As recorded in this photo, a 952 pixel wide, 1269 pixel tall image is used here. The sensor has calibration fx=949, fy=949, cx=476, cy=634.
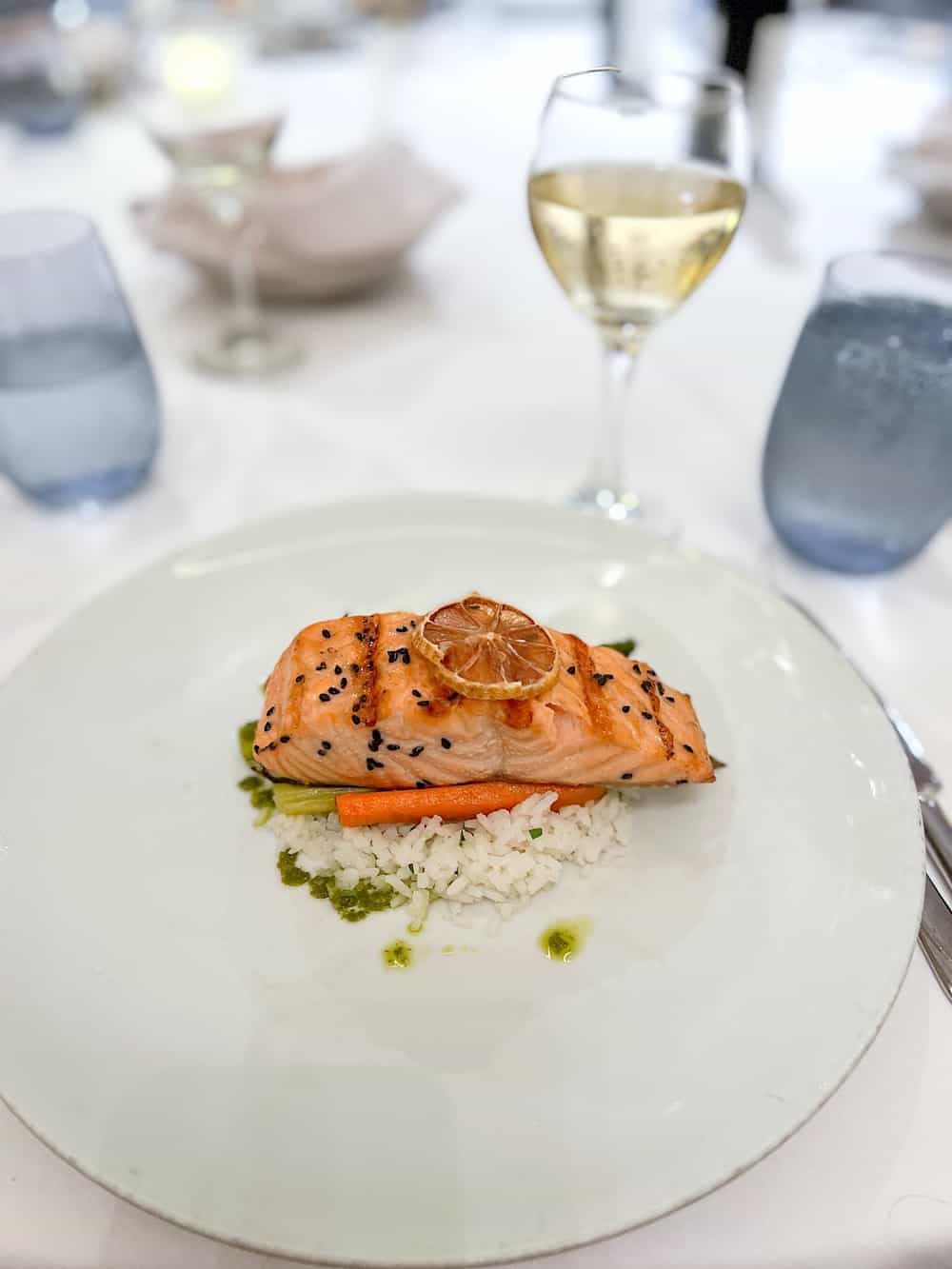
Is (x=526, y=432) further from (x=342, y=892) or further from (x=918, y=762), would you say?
(x=342, y=892)

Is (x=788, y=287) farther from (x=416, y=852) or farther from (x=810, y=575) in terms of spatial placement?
(x=416, y=852)

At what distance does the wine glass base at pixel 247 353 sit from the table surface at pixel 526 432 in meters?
0.06

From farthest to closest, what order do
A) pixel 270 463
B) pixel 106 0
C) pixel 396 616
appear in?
1. pixel 106 0
2. pixel 270 463
3. pixel 396 616

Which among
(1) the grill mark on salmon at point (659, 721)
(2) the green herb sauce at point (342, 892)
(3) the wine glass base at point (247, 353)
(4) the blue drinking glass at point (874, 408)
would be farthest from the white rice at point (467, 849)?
(3) the wine glass base at point (247, 353)

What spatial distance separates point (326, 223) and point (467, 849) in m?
1.96

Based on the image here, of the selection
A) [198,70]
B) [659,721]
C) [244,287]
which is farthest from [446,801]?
[198,70]

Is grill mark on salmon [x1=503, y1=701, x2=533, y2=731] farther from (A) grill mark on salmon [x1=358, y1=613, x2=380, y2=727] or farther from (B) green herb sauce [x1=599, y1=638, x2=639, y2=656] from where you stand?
A: (B) green herb sauce [x1=599, y1=638, x2=639, y2=656]

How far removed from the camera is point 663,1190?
0.86m

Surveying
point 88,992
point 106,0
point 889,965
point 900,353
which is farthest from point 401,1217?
point 106,0

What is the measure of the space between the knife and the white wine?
694mm

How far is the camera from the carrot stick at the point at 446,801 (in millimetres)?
1309

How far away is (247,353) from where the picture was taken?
99.3 inches

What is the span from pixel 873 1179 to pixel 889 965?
22cm

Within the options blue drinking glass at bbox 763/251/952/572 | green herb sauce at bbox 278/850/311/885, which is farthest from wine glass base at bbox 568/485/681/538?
green herb sauce at bbox 278/850/311/885
